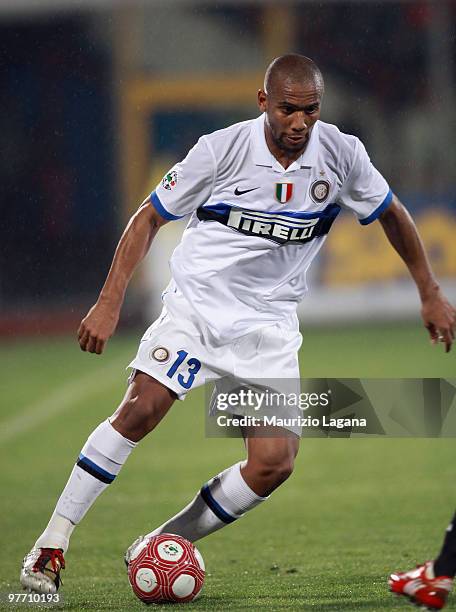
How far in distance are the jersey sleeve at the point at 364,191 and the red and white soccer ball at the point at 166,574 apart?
150cm

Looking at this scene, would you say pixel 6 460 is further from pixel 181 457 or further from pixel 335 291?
pixel 335 291

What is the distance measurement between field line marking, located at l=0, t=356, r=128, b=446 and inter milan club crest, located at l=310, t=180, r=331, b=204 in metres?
5.06

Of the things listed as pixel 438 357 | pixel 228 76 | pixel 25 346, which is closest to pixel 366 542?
pixel 438 357

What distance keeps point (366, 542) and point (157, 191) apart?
215 centimetres

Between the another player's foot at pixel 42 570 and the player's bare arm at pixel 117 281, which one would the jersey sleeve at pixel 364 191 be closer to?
the player's bare arm at pixel 117 281

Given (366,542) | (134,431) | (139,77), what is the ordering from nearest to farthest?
(134,431) → (366,542) → (139,77)

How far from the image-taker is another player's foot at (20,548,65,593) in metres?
4.68

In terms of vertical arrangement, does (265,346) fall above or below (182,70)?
below

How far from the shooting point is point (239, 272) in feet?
16.2

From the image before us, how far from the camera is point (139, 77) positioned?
66.3 feet

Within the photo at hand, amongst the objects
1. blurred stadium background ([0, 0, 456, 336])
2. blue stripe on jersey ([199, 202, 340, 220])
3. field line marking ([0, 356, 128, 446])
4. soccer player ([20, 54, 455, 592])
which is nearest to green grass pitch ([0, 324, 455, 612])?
field line marking ([0, 356, 128, 446])

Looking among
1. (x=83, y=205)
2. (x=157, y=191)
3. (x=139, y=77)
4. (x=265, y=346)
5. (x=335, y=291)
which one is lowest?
(x=265, y=346)

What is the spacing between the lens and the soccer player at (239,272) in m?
4.75

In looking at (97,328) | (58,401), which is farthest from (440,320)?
(58,401)
